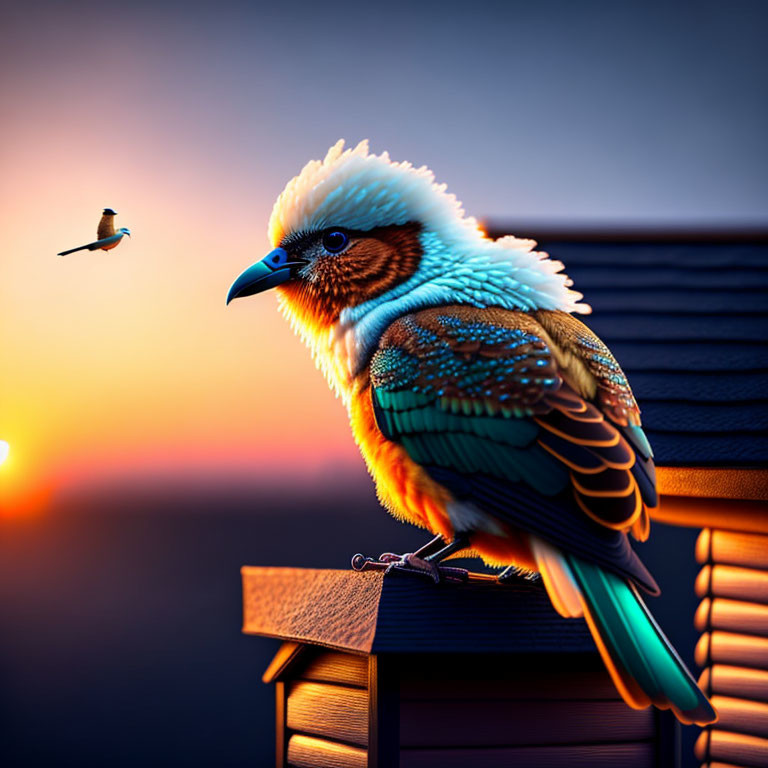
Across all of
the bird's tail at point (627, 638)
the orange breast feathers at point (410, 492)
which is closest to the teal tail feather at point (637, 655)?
the bird's tail at point (627, 638)

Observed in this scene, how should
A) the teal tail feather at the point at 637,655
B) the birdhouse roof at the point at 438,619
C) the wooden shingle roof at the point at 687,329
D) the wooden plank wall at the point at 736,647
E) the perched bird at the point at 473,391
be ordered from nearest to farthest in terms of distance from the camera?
the teal tail feather at the point at 637,655 < the perched bird at the point at 473,391 < the birdhouse roof at the point at 438,619 < the wooden shingle roof at the point at 687,329 < the wooden plank wall at the point at 736,647

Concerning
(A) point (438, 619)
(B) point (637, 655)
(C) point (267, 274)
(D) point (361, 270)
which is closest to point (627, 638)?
(B) point (637, 655)

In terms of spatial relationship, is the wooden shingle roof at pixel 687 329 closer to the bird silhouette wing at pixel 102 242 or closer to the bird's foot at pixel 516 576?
the bird's foot at pixel 516 576

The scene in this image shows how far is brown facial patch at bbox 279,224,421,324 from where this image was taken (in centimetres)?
191

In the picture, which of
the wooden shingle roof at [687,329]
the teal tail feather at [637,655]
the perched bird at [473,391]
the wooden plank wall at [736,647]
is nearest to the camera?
the teal tail feather at [637,655]

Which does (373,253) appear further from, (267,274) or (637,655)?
(637,655)

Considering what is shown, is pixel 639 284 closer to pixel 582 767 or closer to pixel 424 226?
pixel 424 226

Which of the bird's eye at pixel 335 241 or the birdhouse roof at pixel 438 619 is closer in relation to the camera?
the birdhouse roof at pixel 438 619

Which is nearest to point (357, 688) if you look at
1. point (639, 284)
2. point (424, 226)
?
point (424, 226)

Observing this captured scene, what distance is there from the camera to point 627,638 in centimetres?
146

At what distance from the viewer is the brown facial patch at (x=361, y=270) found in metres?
1.91

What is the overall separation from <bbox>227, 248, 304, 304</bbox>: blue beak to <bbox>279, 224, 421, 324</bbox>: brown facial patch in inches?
1.6

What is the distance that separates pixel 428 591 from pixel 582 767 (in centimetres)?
47

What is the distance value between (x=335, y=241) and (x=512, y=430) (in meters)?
0.57
